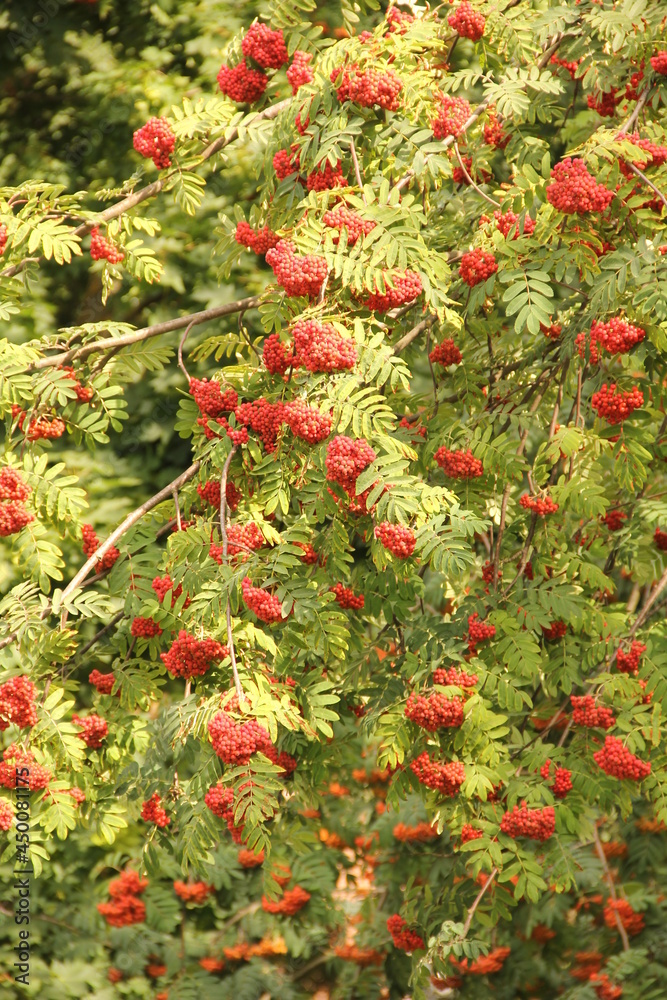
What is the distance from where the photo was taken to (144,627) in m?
2.96

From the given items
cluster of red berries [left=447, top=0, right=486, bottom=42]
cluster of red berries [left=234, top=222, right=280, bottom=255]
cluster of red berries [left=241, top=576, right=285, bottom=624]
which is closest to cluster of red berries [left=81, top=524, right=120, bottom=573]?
cluster of red berries [left=241, top=576, right=285, bottom=624]

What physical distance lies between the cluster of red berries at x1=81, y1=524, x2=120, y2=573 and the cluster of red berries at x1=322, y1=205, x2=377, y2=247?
111 centimetres

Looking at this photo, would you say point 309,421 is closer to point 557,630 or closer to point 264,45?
point 557,630

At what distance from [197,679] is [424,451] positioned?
2.86 ft

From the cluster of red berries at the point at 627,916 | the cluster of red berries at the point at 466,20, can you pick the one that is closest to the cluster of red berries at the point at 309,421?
the cluster of red berries at the point at 466,20

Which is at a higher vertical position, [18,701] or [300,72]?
[300,72]

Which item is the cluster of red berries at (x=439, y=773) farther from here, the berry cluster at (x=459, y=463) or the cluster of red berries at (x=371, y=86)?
the cluster of red berries at (x=371, y=86)

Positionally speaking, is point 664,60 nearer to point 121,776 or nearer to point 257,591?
point 257,591

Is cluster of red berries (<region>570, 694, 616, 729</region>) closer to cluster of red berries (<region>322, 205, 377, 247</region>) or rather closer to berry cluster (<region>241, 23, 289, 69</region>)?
cluster of red berries (<region>322, 205, 377, 247</region>)

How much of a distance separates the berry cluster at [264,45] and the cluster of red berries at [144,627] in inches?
64.2

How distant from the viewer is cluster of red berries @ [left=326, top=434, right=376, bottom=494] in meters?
2.27

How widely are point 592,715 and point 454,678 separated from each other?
487 millimetres

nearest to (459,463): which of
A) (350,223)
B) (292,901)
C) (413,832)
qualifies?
(350,223)

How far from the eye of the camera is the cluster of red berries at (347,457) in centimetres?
227
